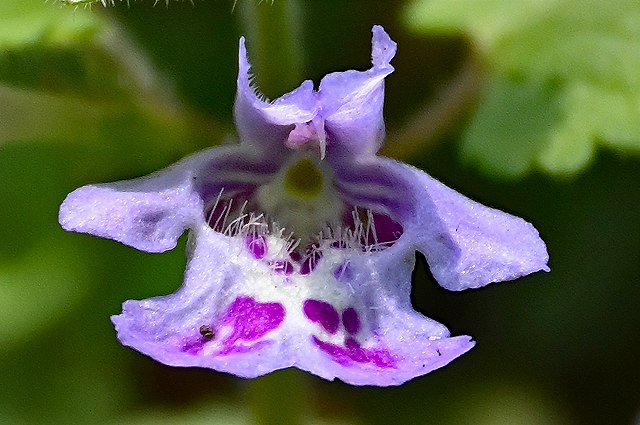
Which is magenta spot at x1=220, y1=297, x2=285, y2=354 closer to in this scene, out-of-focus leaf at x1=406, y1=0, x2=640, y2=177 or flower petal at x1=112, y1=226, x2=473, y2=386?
flower petal at x1=112, y1=226, x2=473, y2=386

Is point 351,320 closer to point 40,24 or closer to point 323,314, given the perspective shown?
point 323,314

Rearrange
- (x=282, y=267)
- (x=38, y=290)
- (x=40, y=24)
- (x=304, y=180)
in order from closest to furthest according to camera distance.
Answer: (x=282, y=267)
(x=304, y=180)
(x=40, y=24)
(x=38, y=290)

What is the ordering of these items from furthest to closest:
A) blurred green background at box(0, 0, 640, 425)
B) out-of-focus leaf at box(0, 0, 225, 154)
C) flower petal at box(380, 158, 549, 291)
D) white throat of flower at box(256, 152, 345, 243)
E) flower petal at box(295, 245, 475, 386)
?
blurred green background at box(0, 0, 640, 425) → out-of-focus leaf at box(0, 0, 225, 154) → white throat of flower at box(256, 152, 345, 243) → flower petal at box(380, 158, 549, 291) → flower petal at box(295, 245, 475, 386)

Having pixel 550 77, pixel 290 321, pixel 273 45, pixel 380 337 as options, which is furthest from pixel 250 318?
pixel 550 77

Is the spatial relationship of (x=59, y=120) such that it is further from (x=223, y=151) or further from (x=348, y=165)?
(x=348, y=165)

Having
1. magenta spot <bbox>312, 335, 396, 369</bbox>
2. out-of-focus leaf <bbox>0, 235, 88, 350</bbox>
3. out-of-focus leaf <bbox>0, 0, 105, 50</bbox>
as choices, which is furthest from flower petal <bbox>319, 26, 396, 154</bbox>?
out-of-focus leaf <bbox>0, 235, 88, 350</bbox>
